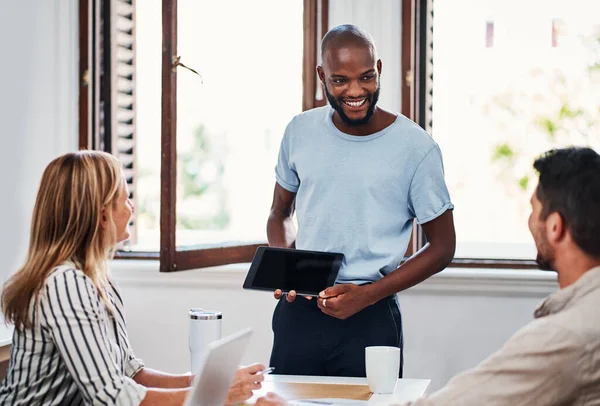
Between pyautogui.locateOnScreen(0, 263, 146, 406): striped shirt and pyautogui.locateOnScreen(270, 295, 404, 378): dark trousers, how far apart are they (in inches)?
22.0

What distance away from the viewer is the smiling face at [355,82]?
2203 mm

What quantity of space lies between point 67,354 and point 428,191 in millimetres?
1027

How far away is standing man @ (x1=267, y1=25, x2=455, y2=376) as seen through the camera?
2062mm

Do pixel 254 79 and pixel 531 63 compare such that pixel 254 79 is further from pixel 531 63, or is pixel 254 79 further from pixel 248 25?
pixel 531 63

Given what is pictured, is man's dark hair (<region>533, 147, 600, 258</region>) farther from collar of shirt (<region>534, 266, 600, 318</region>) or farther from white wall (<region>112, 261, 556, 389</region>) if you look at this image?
white wall (<region>112, 261, 556, 389</region>)

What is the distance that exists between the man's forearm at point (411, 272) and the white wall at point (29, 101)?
4.73 ft

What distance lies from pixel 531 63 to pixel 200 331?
2017mm

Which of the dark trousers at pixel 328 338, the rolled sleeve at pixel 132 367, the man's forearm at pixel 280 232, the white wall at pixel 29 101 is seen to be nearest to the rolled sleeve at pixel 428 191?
the dark trousers at pixel 328 338

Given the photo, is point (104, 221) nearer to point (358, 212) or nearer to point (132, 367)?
point (132, 367)

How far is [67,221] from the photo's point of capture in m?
1.62

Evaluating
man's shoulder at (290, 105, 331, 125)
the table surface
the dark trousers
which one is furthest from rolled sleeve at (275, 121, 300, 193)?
the table surface

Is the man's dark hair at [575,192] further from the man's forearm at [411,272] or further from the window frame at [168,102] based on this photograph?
the window frame at [168,102]

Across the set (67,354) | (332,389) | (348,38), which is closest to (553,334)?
(332,389)

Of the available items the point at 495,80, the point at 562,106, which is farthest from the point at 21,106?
the point at 562,106
